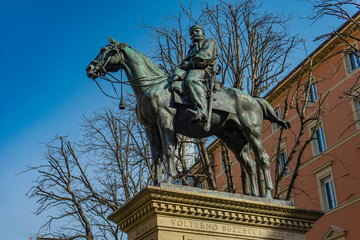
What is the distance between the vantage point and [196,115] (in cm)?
849

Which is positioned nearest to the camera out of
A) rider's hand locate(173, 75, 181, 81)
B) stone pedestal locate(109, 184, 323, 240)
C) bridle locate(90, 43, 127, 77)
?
stone pedestal locate(109, 184, 323, 240)

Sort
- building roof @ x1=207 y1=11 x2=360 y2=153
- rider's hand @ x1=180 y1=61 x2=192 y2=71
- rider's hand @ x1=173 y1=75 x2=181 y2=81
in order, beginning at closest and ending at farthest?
1. rider's hand @ x1=173 y1=75 x2=181 y2=81
2. rider's hand @ x1=180 y1=61 x2=192 y2=71
3. building roof @ x1=207 y1=11 x2=360 y2=153

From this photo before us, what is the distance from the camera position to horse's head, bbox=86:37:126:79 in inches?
357

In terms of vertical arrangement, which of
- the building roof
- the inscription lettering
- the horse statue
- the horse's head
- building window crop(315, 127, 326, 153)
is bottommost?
the inscription lettering

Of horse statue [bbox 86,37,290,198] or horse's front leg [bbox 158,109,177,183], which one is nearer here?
horse's front leg [bbox 158,109,177,183]

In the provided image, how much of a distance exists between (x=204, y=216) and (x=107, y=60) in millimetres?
3415

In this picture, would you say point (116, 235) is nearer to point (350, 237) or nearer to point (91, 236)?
point (91, 236)

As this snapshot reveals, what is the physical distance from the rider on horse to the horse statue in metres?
0.24

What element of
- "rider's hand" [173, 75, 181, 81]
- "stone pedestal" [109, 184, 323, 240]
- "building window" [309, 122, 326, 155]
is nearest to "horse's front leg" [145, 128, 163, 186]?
"rider's hand" [173, 75, 181, 81]

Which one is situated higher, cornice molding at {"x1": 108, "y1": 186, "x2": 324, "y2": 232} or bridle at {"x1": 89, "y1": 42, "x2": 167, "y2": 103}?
bridle at {"x1": 89, "y1": 42, "x2": 167, "y2": 103}

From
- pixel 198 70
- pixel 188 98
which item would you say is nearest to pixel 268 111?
pixel 198 70

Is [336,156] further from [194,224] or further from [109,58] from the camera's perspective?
[194,224]

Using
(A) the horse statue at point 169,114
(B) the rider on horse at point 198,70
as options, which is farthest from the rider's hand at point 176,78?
(A) the horse statue at point 169,114

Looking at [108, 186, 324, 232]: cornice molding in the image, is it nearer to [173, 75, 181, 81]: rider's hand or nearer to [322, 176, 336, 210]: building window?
[173, 75, 181, 81]: rider's hand
